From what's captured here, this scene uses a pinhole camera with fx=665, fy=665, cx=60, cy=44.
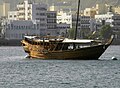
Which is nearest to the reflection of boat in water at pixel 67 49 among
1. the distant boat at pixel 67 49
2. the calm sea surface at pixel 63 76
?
the distant boat at pixel 67 49

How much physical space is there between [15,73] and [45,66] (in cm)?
1071

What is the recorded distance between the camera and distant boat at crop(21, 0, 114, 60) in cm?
8375

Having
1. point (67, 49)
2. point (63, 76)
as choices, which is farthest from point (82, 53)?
point (63, 76)

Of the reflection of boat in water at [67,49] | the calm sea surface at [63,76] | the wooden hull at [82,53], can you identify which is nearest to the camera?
the calm sea surface at [63,76]

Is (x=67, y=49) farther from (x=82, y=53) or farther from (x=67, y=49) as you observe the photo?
(x=82, y=53)

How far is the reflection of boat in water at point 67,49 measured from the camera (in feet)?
275

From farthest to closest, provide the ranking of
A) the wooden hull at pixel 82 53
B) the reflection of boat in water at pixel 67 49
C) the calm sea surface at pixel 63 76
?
the reflection of boat in water at pixel 67 49, the wooden hull at pixel 82 53, the calm sea surface at pixel 63 76

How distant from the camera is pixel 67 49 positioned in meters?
85.1

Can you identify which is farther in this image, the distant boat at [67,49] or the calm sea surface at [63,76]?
the distant boat at [67,49]

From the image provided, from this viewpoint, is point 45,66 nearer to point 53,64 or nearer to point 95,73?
point 53,64

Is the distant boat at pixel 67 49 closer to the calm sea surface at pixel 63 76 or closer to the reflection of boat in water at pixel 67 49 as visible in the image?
the reflection of boat in water at pixel 67 49

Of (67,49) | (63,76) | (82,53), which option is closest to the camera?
(63,76)

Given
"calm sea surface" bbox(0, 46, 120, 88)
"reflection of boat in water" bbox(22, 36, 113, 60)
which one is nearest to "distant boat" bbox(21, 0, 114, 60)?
"reflection of boat in water" bbox(22, 36, 113, 60)

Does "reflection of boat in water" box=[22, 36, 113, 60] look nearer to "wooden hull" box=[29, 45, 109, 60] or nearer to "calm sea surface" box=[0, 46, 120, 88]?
"wooden hull" box=[29, 45, 109, 60]
